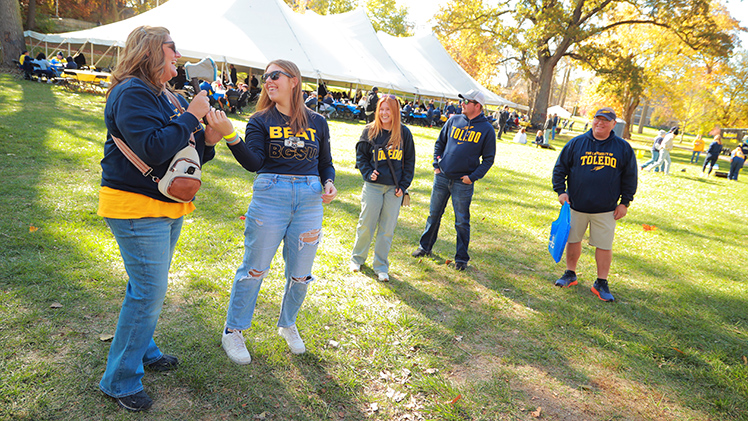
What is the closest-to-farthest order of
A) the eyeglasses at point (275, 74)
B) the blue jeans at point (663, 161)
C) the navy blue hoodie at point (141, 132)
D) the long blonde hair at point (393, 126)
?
the navy blue hoodie at point (141, 132) < the eyeglasses at point (275, 74) < the long blonde hair at point (393, 126) < the blue jeans at point (663, 161)

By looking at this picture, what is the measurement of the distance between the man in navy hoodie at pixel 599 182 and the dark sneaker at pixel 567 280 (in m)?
0.25

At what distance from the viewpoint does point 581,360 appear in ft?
12.1

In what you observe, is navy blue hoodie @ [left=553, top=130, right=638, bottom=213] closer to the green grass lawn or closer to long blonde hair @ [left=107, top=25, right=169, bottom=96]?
the green grass lawn

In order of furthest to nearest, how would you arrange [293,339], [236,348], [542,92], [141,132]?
[542,92] → [293,339] → [236,348] → [141,132]

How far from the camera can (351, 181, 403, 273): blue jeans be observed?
4.66 m

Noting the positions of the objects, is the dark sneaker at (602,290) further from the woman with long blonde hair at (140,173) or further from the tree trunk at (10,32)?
the tree trunk at (10,32)

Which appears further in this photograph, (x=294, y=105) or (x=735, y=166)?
(x=735, y=166)

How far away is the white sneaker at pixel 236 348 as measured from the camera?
10.0 feet

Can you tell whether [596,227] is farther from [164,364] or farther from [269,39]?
[269,39]

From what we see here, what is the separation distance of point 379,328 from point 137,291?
2089mm

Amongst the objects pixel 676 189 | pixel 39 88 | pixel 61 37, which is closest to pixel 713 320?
pixel 676 189

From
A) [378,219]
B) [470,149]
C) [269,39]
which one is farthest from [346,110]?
[378,219]

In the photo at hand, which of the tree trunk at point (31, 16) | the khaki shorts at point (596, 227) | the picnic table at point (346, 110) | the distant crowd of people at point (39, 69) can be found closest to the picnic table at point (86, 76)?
the distant crowd of people at point (39, 69)

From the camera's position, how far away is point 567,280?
17.1 feet
